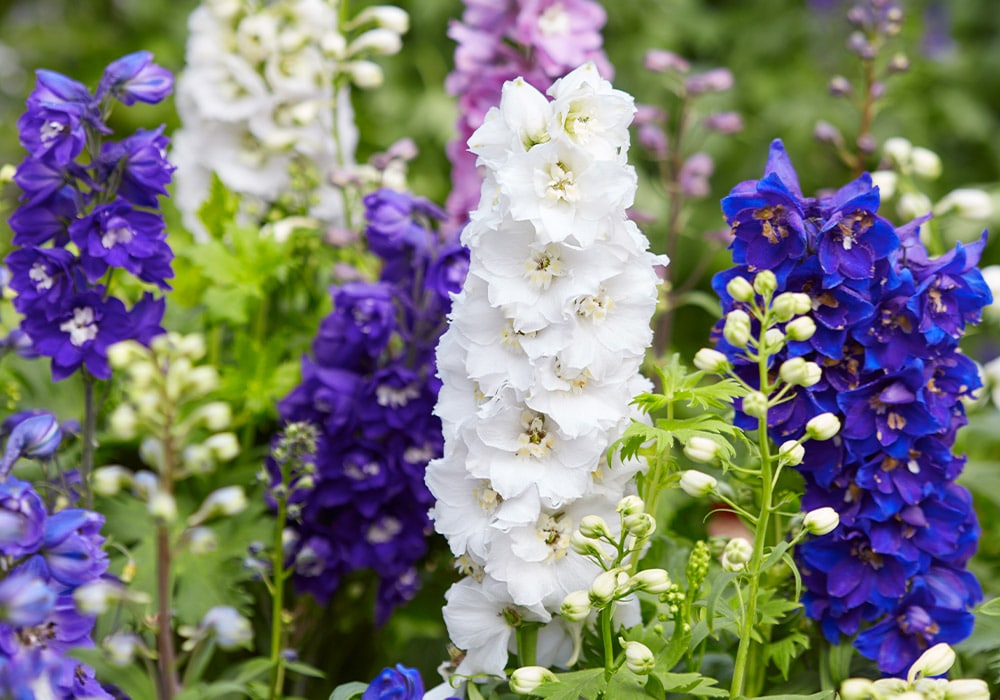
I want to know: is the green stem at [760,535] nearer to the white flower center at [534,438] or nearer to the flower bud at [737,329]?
the flower bud at [737,329]

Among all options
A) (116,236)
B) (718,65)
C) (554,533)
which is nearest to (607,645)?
(554,533)

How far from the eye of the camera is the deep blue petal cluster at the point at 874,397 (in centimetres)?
126

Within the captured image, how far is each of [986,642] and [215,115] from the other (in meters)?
1.51

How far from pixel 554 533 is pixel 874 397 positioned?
398 mm

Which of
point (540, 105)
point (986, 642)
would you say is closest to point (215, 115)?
point (540, 105)

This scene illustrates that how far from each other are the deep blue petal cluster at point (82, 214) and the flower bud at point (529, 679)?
2.11ft

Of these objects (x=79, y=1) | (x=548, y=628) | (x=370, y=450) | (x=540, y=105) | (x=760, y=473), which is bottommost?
(x=548, y=628)

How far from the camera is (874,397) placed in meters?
1.30

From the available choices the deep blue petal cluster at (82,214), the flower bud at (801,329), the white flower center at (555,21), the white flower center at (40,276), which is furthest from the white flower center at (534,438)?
the white flower center at (555,21)

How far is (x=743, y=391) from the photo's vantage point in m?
1.19

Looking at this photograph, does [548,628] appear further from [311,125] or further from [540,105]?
[311,125]

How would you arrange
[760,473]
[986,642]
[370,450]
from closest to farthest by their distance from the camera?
[760,473] → [986,642] → [370,450]

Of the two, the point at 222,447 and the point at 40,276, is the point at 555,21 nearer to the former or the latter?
the point at 40,276

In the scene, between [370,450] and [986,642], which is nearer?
[986,642]
